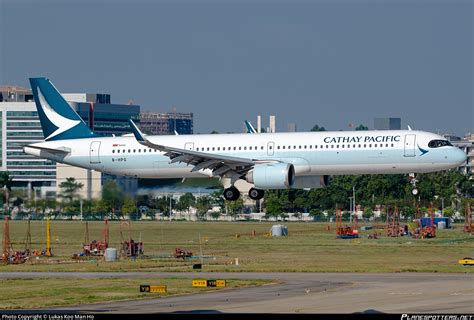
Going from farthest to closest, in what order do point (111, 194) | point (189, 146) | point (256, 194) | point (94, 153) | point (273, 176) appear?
1. point (94, 153)
2. point (189, 146)
3. point (256, 194)
4. point (111, 194)
5. point (273, 176)

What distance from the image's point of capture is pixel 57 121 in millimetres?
88188

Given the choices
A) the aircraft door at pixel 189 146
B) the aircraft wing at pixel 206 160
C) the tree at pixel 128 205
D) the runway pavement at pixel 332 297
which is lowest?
the runway pavement at pixel 332 297

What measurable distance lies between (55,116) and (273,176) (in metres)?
19.7

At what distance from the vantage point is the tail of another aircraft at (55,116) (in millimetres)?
87125

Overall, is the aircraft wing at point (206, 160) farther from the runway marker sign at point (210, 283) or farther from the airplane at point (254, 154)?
the runway marker sign at point (210, 283)

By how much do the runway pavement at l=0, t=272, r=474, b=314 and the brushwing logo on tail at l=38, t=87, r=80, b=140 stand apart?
31015mm

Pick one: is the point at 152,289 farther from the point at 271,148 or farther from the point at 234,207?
the point at 234,207

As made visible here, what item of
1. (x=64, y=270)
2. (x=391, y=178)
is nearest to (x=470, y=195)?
(x=391, y=178)

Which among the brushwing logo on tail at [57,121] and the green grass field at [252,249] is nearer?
the green grass field at [252,249]

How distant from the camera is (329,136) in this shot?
262ft

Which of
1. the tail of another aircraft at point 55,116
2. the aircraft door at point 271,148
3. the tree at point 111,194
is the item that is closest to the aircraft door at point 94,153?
the tail of another aircraft at point 55,116

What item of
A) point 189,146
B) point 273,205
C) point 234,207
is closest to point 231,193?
point 189,146

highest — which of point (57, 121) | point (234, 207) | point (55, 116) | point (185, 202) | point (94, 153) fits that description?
point (55, 116)

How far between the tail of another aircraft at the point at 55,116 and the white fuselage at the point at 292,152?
1268 mm
